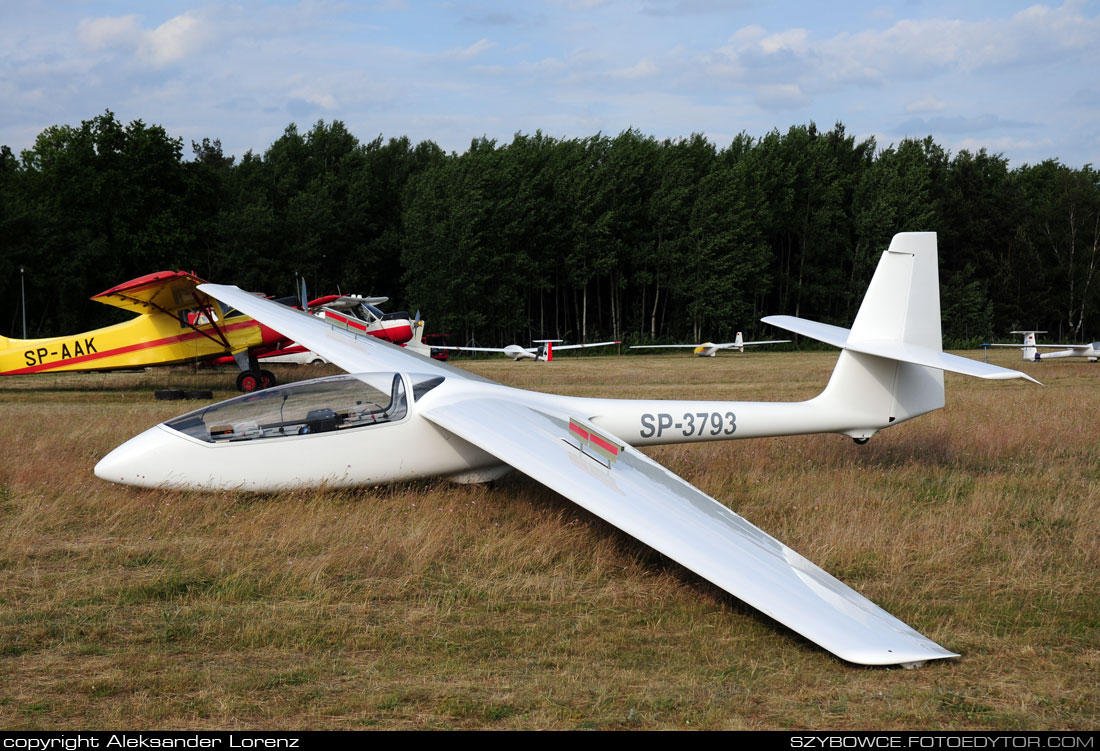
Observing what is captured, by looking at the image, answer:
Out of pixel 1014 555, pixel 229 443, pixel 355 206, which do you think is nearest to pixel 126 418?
pixel 229 443

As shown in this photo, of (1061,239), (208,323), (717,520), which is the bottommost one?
(717,520)

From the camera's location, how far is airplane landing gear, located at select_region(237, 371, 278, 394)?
762 inches

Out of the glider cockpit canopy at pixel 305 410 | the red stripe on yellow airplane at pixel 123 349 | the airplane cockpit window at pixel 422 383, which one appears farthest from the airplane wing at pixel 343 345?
the red stripe on yellow airplane at pixel 123 349

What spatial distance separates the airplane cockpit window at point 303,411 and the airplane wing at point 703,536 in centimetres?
75

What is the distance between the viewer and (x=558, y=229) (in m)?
55.0

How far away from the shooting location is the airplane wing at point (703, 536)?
4.59 m

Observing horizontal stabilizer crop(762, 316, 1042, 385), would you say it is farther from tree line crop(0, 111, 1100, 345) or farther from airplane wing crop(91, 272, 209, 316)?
tree line crop(0, 111, 1100, 345)

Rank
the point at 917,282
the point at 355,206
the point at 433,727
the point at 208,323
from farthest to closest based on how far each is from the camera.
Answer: the point at 355,206
the point at 208,323
the point at 917,282
the point at 433,727

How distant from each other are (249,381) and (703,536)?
16.1m

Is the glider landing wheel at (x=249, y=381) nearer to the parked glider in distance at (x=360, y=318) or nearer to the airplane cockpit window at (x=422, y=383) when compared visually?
the parked glider in distance at (x=360, y=318)

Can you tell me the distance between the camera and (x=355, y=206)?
56.4 meters

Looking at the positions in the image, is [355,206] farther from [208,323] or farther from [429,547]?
[429,547]

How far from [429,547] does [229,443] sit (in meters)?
2.24

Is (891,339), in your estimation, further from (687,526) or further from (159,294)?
(159,294)
